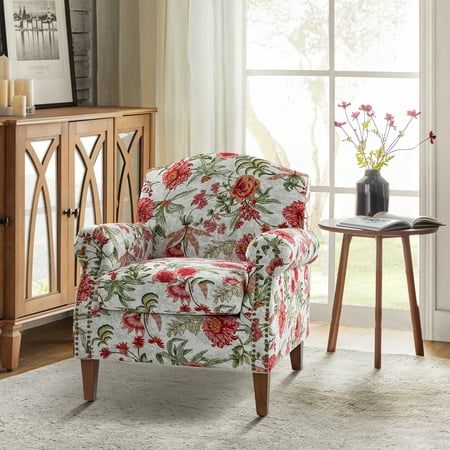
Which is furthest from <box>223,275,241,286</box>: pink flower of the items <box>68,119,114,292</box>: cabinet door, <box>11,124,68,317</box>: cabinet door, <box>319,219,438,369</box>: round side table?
<box>68,119,114,292</box>: cabinet door

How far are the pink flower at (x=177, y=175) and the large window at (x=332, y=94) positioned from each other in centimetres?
93

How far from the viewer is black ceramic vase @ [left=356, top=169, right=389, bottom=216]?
4.23 meters

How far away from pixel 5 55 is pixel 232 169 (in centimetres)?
114

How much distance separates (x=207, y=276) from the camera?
136 inches

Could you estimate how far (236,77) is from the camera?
4.74 meters

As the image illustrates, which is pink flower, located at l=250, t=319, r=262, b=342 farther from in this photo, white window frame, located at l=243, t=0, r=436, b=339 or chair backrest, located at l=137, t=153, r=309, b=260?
white window frame, located at l=243, t=0, r=436, b=339

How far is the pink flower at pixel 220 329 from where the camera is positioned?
340 cm

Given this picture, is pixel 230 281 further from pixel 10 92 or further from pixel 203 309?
pixel 10 92

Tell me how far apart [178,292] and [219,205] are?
0.59 meters

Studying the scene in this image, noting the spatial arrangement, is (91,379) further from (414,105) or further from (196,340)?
(414,105)

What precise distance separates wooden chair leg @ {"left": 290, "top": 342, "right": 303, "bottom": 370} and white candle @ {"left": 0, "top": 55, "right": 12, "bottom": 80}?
1.56 meters

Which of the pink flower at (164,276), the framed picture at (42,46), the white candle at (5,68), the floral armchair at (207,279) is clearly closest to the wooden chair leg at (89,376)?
the floral armchair at (207,279)

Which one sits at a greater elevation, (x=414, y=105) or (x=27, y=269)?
(x=414, y=105)

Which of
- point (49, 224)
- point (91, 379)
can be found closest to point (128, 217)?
point (49, 224)
